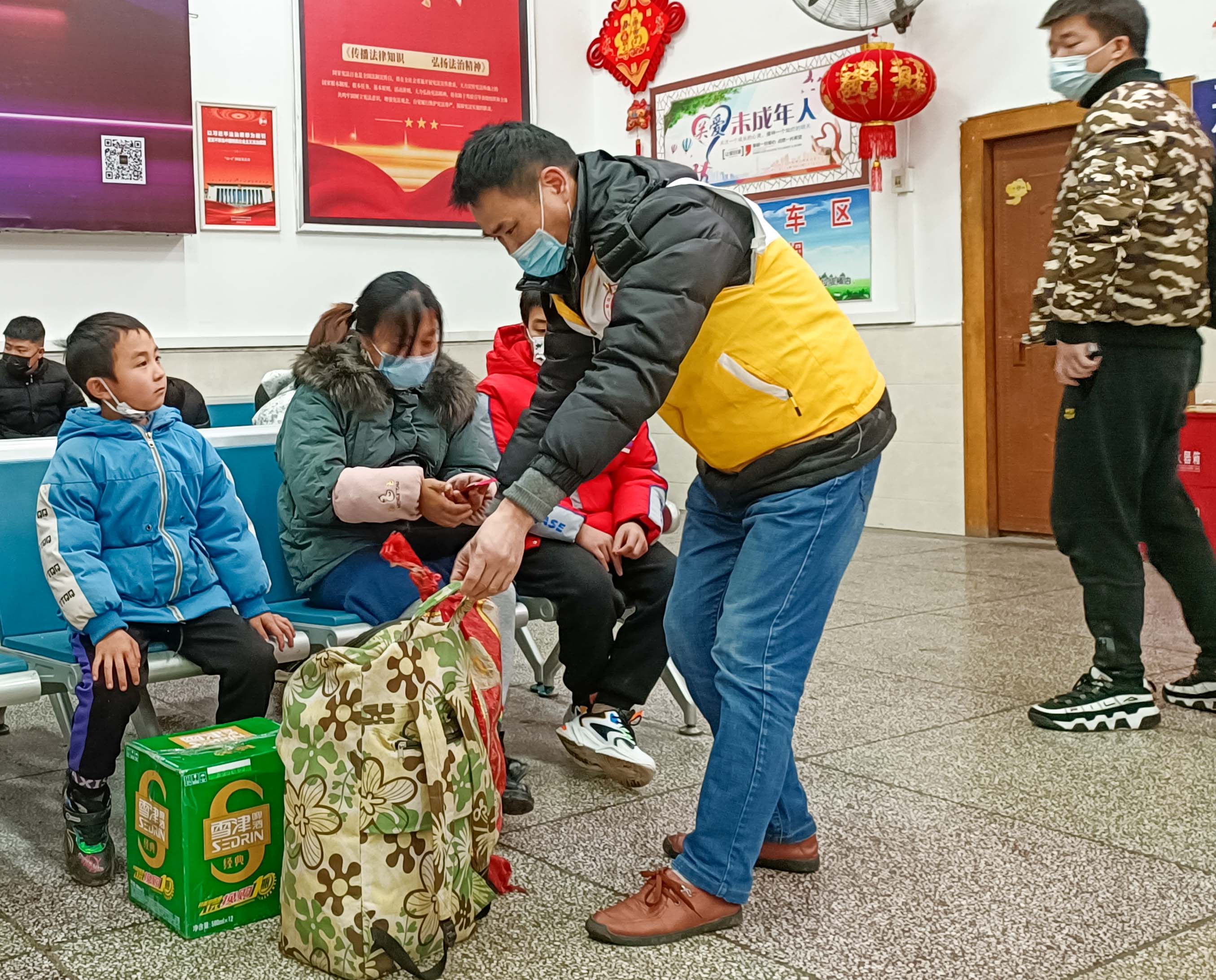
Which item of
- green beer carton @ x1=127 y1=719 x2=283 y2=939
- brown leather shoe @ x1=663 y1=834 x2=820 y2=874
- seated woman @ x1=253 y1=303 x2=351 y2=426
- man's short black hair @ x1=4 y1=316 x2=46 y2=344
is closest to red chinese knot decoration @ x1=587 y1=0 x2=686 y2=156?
man's short black hair @ x1=4 y1=316 x2=46 y2=344

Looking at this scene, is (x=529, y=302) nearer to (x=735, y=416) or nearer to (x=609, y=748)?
(x=609, y=748)

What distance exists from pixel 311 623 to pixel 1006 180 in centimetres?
532

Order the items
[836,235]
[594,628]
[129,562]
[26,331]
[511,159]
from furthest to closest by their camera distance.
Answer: [836,235] → [26,331] → [594,628] → [129,562] → [511,159]

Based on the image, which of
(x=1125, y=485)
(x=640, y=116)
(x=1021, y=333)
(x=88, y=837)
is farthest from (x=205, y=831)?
(x=640, y=116)

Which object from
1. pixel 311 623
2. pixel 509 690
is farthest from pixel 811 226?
pixel 311 623

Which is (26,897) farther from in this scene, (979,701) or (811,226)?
(811,226)

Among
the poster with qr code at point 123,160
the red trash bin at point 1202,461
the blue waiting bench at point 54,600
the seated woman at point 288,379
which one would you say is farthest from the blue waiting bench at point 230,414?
the red trash bin at point 1202,461

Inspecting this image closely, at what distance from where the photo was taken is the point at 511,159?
2.01 meters

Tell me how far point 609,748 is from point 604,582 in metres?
0.39

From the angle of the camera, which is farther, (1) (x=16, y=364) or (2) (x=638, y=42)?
(2) (x=638, y=42)

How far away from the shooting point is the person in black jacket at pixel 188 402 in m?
5.66

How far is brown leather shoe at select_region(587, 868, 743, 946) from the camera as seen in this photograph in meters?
2.05

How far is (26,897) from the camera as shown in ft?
7.58

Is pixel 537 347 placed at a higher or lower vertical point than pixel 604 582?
higher
